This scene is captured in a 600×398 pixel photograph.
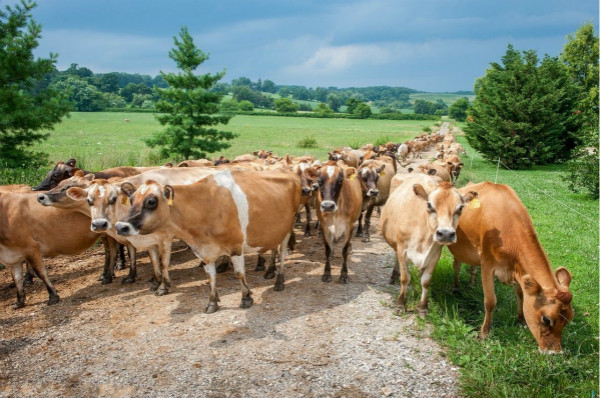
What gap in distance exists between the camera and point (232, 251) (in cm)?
708

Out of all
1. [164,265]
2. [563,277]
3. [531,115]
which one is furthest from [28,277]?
[531,115]

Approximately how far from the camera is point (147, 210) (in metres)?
6.35

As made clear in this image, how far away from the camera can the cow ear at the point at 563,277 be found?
5.46 meters

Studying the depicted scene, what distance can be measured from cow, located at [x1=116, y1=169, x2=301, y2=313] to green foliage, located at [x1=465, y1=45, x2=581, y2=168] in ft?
75.4

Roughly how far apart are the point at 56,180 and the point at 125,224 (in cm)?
486

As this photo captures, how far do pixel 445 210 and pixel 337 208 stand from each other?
8.04 ft

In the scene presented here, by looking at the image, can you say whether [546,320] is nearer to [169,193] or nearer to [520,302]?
[520,302]

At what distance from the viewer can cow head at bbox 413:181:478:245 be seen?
577 centimetres

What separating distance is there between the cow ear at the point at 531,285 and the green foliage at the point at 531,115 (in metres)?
23.2

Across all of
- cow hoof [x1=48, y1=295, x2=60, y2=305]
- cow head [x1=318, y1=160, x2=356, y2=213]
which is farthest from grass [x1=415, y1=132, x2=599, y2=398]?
cow hoof [x1=48, y1=295, x2=60, y2=305]

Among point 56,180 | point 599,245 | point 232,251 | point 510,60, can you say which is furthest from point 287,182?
point 510,60

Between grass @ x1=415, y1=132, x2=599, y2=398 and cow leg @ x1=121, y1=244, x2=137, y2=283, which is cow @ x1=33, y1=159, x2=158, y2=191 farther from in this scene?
grass @ x1=415, y1=132, x2=599, y2=398

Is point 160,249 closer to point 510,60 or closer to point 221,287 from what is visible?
point 221,287

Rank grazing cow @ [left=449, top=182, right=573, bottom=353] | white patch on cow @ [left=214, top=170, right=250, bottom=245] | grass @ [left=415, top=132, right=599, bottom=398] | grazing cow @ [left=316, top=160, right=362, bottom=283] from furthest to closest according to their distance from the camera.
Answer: grazing cow @ [left=316, top=160, right=362, bottom=283], white patch on cow @ [left=214, top=170, right=250, bottom=245], grazing cow @ [left=449, top=182, right=573, bottom=353], grass @ [left=415, top=132, right=599, bottom=398]
